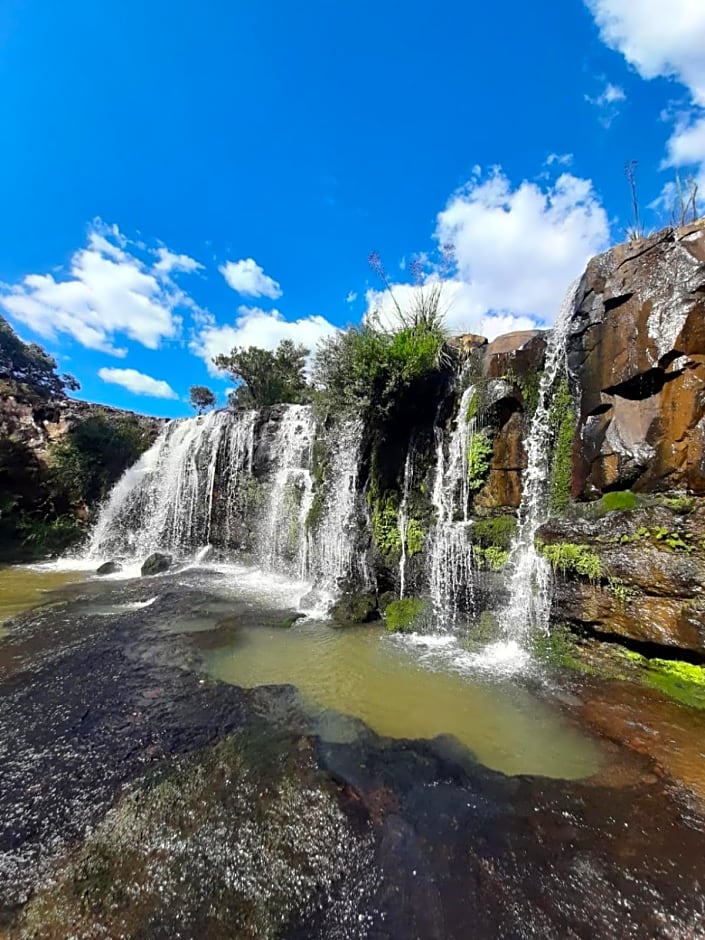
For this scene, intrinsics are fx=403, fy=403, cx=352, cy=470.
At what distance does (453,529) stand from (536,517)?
1.72 m

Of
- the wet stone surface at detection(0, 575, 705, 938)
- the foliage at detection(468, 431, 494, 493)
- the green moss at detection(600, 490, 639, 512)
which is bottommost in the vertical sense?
the wet stone surface at detection(0, 575, 705, 938)

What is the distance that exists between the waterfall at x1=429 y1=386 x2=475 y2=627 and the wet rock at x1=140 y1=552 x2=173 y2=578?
9.08 m

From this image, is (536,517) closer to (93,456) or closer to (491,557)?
(491,557)

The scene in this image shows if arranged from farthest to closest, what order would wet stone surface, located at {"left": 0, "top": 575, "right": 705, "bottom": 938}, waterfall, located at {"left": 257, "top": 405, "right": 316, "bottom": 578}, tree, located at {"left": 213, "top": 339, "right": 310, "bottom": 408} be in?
tree, located at {"left": 213, "top": 339, "right": 310, "bottom": 408}, waterfall, located at {"left": 257, "top": 405, "right": 316, "bottom": 578}, wet stone surface, located at {"left": 0, "top": 575, "right": 705, "bottom": 938}

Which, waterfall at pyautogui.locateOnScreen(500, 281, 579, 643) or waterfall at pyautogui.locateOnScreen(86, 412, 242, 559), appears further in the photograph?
waterfall at pyautogui.locateOnScreen(86, 412, 242, 559)

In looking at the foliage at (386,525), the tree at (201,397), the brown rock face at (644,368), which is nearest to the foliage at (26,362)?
the tree at (201,397)

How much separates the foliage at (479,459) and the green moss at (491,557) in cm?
155

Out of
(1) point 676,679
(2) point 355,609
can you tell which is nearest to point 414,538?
Answer: (2) point 355,609

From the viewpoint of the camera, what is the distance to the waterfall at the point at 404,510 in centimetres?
945

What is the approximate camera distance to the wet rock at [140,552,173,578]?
12.8 meters

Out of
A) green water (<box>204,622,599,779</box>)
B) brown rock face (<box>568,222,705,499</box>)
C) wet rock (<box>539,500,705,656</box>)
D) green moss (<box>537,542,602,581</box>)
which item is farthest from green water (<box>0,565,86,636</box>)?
brown rock face (<box>568,222,705,499</box>)

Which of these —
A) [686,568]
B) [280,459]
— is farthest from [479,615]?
[280,459]

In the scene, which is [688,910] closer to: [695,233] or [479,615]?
[479,615]

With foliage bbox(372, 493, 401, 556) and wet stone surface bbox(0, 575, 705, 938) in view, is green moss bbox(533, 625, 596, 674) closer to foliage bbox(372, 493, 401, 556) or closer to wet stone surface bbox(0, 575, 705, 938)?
wet stone surface bbox(0, 575, 705, 938)
